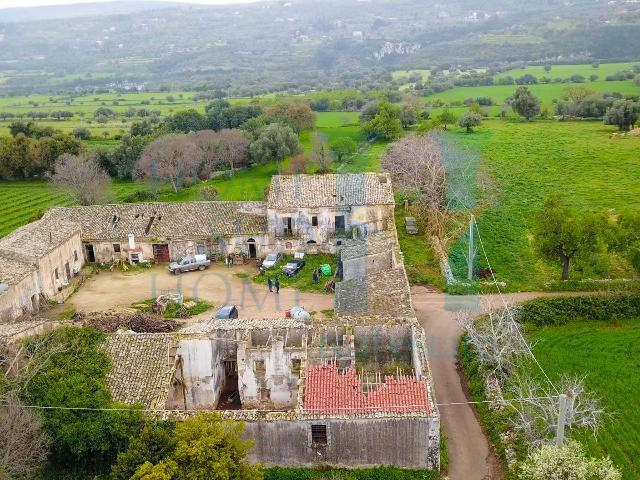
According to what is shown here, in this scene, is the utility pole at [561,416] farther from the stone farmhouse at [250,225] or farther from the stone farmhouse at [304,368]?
the stone farmhouse at [250,225]

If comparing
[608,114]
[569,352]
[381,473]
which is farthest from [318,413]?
[608,114]

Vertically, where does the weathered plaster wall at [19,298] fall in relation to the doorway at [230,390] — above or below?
above

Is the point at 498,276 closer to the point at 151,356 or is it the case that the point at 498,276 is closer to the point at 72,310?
the point at 151,356

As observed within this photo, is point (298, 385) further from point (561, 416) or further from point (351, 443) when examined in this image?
point (561, 416)

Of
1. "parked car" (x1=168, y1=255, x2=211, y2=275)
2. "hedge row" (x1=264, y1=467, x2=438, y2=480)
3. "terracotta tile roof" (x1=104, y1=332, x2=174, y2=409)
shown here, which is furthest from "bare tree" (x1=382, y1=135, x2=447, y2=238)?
"hedge row" (x1=264, y1=467, x2=438, y2=480)

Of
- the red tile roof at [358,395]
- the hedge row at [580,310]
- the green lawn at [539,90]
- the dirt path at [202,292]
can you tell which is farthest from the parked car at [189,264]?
the green lawn at [539,90]

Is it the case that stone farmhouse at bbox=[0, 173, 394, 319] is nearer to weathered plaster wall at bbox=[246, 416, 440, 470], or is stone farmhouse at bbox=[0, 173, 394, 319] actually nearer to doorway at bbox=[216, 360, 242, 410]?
doorway at bbox=[216, 360, 242, 410]
